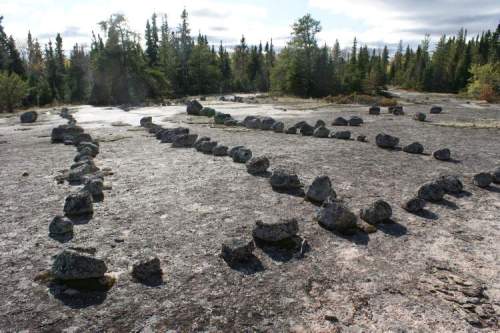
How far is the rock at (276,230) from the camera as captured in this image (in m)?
9.53

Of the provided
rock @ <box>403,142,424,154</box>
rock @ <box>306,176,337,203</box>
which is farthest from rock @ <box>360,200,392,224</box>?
rock @ <box>403,142,424,154</box>

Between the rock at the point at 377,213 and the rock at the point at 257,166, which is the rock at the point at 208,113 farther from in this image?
the rock at the point at 377,213

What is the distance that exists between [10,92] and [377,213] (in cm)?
4992

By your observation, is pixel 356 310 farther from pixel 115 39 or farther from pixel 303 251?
pixel 115 39

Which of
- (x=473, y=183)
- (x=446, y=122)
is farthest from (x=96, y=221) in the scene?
(x=446, y=122)

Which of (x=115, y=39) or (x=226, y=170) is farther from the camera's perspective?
(x=115, y=39)

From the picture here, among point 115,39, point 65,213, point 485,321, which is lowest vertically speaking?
point 485,321

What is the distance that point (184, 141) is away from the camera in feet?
71.5

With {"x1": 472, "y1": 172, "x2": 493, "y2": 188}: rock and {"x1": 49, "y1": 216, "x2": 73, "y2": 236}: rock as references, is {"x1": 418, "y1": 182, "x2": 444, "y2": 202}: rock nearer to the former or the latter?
{"x1": 472, "y1": 172, "x2": 493, "y2": 188}: rock

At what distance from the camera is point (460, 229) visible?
10695mm

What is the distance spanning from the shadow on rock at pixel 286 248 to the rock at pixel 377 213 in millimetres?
2505

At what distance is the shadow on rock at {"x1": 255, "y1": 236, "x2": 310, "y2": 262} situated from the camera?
29.8 ft

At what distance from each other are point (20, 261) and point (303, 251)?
6.63 meters

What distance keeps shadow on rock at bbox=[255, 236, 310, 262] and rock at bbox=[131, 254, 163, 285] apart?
264 cm
